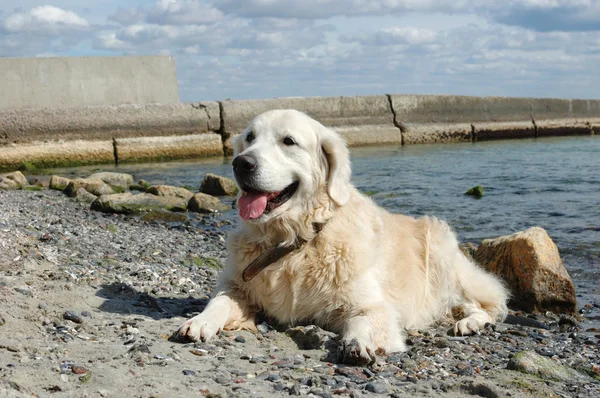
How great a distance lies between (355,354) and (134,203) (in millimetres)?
7432

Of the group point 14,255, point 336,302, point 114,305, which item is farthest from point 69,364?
point 14,255

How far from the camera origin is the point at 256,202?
4.75 meters

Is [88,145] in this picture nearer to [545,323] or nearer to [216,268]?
[216,268]

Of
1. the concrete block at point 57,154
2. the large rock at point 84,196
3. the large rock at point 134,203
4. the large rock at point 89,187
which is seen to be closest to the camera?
the large rock at point 134,203

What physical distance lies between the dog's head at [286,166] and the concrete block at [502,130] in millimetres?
20287

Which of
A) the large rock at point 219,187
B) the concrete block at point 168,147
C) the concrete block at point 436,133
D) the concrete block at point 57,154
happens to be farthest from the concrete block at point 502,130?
the large rock at point 219,187

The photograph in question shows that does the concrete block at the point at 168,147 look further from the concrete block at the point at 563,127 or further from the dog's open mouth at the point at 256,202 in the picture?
the dog's open mouth at the point at 256,202

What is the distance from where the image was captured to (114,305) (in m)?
5.00

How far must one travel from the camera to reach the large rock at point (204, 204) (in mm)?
11312

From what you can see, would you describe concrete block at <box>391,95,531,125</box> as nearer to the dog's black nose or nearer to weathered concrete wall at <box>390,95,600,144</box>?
weathered concrete wall at <box>390,95,600,144</box>

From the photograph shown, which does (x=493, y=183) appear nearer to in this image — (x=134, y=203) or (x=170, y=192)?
(x=170, y=192)

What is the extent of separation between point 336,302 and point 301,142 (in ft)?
3.72

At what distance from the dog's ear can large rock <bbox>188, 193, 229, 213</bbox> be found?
6.45 m

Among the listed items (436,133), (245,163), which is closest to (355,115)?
(436,133)
